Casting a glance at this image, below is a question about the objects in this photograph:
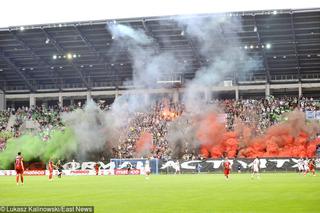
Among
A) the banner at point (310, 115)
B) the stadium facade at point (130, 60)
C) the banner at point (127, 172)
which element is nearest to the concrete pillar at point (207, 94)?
the stadium facade at point (130, 60)

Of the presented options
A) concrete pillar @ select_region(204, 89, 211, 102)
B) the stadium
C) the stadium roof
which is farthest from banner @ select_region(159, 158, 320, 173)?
concrete pillar @ select_region(204, 89, 211, 102)

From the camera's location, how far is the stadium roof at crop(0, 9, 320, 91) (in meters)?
65.4

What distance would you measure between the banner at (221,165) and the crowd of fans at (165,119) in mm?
6085

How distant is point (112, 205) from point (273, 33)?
50399 mm

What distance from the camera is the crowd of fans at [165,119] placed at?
6988cm

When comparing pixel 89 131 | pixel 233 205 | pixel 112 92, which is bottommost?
pixel 233 205

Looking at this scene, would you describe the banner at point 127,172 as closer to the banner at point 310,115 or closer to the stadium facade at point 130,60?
the stadium facade at point 130,60

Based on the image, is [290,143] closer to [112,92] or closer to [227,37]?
[227,37]

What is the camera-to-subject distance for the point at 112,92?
8456 cm

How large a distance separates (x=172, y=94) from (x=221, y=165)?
72.3 ft

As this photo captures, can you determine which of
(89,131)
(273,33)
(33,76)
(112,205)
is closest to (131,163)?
(89,131)

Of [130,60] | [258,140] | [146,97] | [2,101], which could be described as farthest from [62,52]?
[258,140]

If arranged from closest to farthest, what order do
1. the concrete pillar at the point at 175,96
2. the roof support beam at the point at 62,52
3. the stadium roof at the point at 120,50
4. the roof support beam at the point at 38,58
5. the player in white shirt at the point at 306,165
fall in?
the player in white shirt at the point at 306,165
the stadium roof at the point at 120,50
the roof support beam at the point at 62,52
the roof support beam at the point at 38,58
the concrete pillar at the point at 175,96

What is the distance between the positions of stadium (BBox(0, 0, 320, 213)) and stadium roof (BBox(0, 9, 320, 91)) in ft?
0.55
